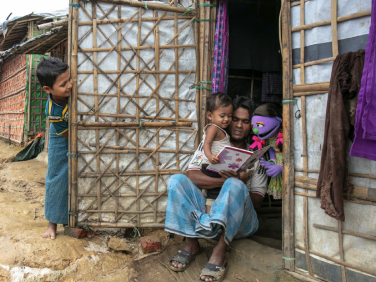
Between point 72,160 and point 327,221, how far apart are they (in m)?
2.58

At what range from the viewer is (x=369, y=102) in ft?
5.78

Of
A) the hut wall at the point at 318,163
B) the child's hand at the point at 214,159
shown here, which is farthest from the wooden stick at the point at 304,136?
the child's hand at the point at 214,159

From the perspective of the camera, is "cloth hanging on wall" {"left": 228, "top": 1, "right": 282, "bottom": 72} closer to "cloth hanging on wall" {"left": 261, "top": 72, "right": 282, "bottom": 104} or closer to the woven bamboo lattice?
"cloth hanging on wall" {"left": 261, "top": 72, "right": 282, "bottom": 104}

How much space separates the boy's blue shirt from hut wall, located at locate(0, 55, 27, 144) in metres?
6.84

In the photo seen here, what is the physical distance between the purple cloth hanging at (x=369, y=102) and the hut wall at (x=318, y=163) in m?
0.27

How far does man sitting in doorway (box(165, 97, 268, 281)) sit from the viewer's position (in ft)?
8.45

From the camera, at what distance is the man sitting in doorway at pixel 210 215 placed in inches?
101

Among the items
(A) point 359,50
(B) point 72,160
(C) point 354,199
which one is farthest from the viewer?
(B) point 72,160

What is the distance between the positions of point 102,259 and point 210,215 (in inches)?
50.1

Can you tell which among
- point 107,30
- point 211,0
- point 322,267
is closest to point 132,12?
point 107,30

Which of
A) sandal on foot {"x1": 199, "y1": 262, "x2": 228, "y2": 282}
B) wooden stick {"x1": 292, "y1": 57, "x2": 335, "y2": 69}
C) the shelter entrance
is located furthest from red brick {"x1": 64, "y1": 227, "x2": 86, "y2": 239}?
wooden stick {"x1": 292, "y1": 57, "x2": 335, "y2": 69}

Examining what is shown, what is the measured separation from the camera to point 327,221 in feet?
7.41

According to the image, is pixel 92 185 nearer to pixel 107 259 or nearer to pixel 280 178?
pixel 107 259

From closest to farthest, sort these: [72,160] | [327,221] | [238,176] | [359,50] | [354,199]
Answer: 1. [359,50]
2. [354,199]
3. [327,221]
4. [238,176]
5. [72,160]
